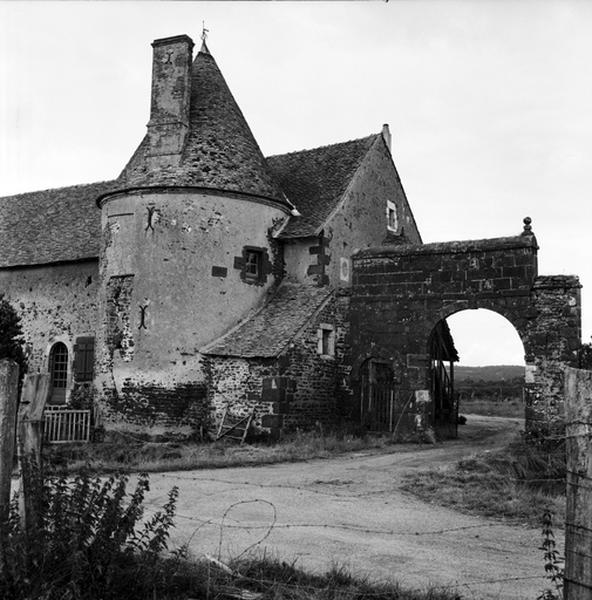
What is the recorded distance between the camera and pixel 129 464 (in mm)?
16172

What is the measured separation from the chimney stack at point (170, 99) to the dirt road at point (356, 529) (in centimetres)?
1062

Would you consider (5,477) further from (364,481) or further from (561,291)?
(561,291)

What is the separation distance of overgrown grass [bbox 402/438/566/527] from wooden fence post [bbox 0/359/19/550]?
6814 millimetres

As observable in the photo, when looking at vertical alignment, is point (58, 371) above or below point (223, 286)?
below

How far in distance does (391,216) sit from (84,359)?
1166 cm

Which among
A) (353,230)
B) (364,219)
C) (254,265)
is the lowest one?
(254,265)

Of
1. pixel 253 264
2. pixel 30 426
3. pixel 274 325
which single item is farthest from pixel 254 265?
pixel 30 426

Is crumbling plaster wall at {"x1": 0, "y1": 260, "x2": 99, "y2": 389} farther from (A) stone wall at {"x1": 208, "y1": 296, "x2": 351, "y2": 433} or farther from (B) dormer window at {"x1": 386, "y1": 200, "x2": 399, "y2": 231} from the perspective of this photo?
(B) dormer window at {"x1": 386, "y1": 200, "x2": 399, "y2": 231}

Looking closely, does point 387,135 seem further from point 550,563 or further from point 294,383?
point 550,563

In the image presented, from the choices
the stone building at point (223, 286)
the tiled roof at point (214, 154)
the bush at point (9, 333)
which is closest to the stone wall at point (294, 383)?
the stone building at point (223, 286)

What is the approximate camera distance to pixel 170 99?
2238 cm

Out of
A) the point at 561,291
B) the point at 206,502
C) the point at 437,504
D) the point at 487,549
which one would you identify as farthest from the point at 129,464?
the point at 561,291

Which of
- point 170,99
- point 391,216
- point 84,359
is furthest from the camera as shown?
point 391,216

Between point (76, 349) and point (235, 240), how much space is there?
7.01m
